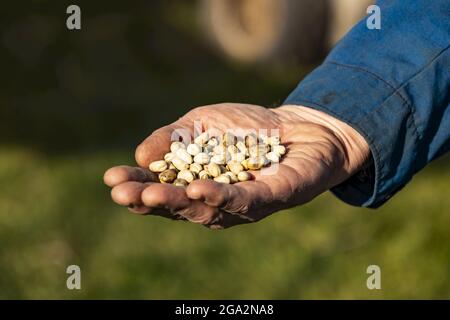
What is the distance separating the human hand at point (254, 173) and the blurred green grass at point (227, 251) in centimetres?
131

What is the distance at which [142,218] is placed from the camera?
3.53 m

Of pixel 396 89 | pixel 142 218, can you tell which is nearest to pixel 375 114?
pixel 396 89

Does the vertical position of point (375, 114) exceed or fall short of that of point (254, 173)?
it exceeds it

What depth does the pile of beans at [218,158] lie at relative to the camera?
1753 mm

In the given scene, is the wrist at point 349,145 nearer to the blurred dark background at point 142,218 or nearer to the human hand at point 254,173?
the human hand at point 254,173

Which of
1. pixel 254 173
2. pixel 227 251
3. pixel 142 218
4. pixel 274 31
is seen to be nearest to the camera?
pixel 254 173

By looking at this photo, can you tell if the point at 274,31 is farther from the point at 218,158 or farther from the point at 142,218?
the point at 218,158

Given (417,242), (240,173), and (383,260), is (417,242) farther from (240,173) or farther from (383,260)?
(240,173)

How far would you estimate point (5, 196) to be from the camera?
12.5ft

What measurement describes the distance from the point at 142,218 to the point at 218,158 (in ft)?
5.59

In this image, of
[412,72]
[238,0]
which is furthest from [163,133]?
[238,0]

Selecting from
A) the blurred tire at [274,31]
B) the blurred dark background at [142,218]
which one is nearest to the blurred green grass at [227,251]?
the blurred dark background at [142,218]

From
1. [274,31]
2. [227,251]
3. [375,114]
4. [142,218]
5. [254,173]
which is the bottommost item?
[254,173]

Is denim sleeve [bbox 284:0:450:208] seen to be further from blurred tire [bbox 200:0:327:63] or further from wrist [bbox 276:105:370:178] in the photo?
blurred tire [bbox 200:0:327:63]
